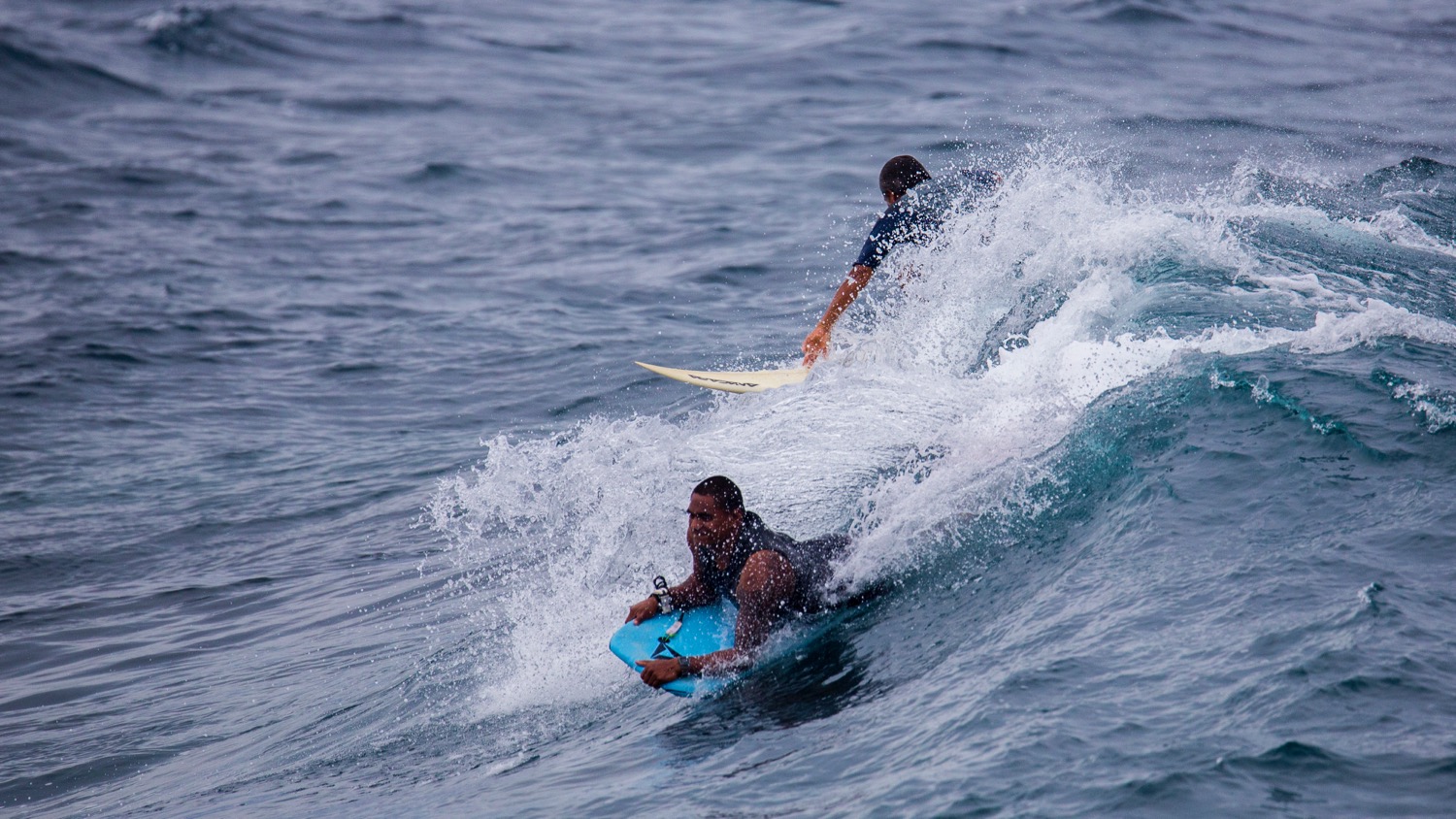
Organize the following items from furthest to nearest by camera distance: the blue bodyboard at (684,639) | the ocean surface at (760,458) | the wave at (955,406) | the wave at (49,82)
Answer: the wave at (49,82), the wave at (955,406), the blue bodyboard at (684,639), the ocean surface at (760,458)

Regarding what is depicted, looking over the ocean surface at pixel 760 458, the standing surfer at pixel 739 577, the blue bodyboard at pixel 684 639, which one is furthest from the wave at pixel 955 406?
the blue bodyboard at pixel 684 639

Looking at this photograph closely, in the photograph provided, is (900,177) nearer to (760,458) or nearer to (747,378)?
(747,378)

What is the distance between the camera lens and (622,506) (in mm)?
7902

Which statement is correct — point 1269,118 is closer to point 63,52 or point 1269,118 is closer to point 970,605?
point 970,605

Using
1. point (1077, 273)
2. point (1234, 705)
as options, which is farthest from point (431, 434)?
point (1234, 705)

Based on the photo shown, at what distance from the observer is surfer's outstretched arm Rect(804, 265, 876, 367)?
351 inches

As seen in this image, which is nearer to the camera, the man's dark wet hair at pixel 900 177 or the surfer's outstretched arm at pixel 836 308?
the surfer's outstretched arm at pixel 836 308

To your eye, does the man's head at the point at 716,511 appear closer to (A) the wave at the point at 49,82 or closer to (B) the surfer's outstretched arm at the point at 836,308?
(B) the surfer's outstretched arm at the point at 836,308

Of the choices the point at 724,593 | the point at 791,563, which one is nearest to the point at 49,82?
the point at 724,593

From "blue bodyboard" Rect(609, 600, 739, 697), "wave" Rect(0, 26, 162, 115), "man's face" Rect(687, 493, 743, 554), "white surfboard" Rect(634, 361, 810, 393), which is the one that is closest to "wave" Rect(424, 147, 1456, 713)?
"white surfboard" Rect(634, 361, 810, 393)

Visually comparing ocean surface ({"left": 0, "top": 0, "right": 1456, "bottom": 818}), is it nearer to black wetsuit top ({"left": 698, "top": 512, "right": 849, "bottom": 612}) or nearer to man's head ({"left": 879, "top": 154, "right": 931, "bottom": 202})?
black wetsuit top ({"left": 698, "top": 512, "right": 849, "bottom": 612})

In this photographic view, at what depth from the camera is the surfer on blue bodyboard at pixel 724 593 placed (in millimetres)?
5957

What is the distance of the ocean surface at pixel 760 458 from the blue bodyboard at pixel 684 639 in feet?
0.54

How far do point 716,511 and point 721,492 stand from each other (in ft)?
0.31
